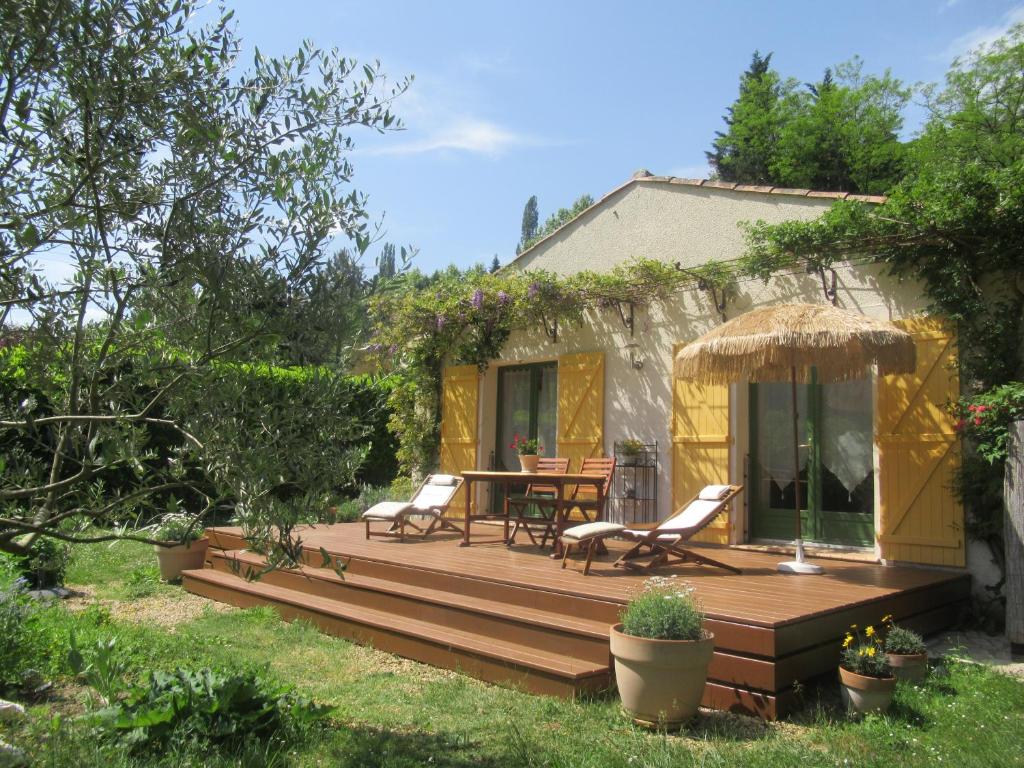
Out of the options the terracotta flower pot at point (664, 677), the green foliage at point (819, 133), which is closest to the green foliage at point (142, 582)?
the terracotta flower pot at point (664, 677)

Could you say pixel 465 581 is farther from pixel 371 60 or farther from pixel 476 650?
pixel 371 60

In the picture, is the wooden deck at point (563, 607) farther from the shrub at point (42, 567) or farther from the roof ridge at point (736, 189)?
the roof ridge at point (736, 189)

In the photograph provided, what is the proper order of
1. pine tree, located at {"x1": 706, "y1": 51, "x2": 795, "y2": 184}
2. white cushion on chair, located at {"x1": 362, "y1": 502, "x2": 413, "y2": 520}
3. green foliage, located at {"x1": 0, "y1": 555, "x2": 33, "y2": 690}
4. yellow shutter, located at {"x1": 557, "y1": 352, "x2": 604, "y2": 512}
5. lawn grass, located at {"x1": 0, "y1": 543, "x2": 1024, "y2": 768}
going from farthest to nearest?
pine tree, located at {"x1": 706, "y1": 51, "x2": 795, "y2": 184} → yellow shutter, located at {"x1": 557, "y1": 352, "x2": 604, "y2": 512} → white cushion on chair, located at {"x1": 362, "y1": 502, "x2": 413, "y2": 520} → green foliage, located at {"x1": 0, "y1": 555, "x2": 33, "y2": 690} → lawn grass, located at {"x1": 0, "y1": 543, "x2": 1024, "y2": 768}

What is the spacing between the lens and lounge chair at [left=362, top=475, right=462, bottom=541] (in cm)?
812

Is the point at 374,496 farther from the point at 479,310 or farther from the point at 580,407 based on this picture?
the point at 580,407

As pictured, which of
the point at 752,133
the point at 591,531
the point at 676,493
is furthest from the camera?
the point at 752,133

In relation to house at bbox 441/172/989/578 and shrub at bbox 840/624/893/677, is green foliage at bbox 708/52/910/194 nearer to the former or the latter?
house at bbox 441/172/989/578

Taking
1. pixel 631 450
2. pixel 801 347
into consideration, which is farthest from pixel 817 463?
pixel 801 347

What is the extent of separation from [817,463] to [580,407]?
9.05 feet

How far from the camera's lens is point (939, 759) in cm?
335

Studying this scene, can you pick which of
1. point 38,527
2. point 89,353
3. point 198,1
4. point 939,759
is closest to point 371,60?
point 198,1

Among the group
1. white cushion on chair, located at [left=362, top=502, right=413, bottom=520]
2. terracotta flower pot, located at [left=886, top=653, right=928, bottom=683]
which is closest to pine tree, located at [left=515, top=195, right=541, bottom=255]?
white cushion on chair, located at [left=362, top=502, right=413, bottom=520]

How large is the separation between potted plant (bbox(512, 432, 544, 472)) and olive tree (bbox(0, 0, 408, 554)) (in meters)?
5.30

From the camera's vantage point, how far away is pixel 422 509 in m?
8.19
